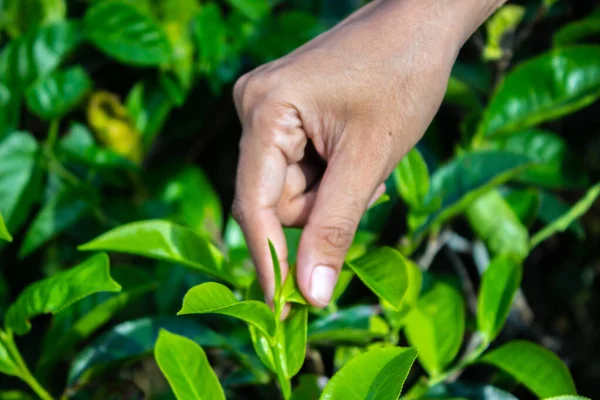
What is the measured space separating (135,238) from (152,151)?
662 millimetres

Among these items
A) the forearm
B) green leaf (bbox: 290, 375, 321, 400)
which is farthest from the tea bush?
the forearm

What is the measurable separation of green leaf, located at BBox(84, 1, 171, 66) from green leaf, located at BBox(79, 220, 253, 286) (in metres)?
0.46

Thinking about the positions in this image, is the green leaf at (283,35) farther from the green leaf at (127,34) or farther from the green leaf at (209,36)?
the green leaf at (127,34)

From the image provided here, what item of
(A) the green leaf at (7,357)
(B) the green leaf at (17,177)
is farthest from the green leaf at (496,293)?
(B) the green leaf at (17,177)

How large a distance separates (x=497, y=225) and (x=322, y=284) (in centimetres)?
47

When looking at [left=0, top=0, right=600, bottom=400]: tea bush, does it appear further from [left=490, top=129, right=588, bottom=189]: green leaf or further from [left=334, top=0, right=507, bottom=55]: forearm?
[left=334, top=0, right=507, bottom=55]: forearm

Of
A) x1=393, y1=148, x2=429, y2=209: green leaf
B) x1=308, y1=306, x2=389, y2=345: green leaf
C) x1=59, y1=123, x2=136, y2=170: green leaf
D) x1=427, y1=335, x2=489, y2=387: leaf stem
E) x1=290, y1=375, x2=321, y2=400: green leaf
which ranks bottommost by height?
x1=427, y1=335, x2=489, y2=387: leaf stem

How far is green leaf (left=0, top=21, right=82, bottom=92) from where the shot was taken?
1238 mm

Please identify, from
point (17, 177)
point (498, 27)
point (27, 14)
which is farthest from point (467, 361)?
point (27, 14)

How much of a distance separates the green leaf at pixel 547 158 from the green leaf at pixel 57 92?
31.6 inches

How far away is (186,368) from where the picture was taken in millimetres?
705

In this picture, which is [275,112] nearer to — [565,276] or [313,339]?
[313,339]

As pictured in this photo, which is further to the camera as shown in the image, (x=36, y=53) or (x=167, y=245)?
(x=36, y=53)

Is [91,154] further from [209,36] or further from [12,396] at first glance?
[12,396]
